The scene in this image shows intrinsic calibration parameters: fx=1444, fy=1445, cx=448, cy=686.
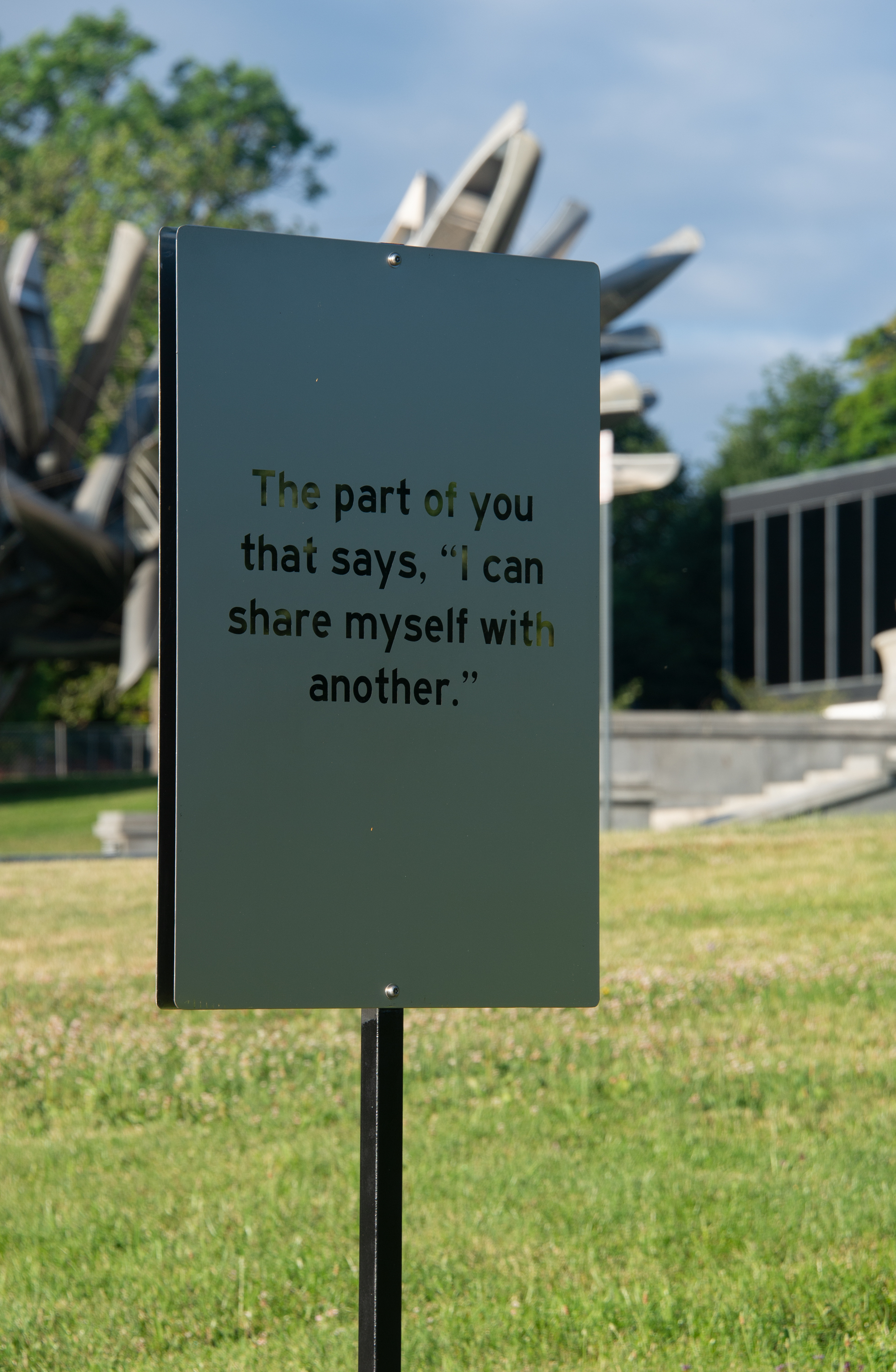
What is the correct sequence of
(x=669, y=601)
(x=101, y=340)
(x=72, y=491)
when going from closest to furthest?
(x=101, y=340)
(x=72, y=491)
(x=669, y=601)

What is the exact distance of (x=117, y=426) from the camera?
2480 cm

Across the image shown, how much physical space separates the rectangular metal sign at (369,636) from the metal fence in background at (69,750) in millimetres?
37007

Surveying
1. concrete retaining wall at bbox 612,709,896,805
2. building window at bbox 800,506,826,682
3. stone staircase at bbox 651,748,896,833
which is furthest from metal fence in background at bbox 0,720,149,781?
stone staircase at bbox 651,748,896,833

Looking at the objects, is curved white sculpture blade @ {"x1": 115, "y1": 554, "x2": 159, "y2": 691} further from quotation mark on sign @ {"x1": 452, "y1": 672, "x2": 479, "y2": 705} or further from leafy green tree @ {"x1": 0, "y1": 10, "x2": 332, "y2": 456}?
quotation mark on sign @ {"x1": 452, "y1": 672, "x2": 479, "y2": 705}

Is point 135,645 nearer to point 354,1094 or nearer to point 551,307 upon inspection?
point 354,1094

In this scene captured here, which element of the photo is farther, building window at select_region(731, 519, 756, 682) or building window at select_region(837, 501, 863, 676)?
building window at select_region(731, 519, 756, 682)

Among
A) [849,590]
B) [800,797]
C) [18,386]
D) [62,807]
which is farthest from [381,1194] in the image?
[849,590]

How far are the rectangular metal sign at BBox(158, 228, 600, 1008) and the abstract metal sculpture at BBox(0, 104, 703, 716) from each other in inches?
703

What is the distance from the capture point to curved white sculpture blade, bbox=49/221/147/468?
75.2 feet

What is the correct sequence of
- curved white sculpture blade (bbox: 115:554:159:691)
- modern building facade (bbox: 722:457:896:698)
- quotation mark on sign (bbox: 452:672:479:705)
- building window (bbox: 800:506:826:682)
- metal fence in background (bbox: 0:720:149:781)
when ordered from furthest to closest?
metal fence in background (bbox: 0:720:149:781) → building window (bbox: 800:506:826:682) → modern building facade (bbox: 722:457:896:698) → curved white sculpture blade (bbox: 115:554:159:691) → quotation mark on sign (bbox: 452:672:479:705)

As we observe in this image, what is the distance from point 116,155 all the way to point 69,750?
17489mm

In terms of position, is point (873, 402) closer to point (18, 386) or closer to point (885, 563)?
point (885, 563)

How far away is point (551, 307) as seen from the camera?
109 inches

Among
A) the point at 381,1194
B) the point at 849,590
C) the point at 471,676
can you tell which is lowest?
the point at 381,1194
